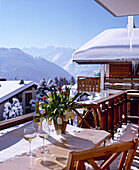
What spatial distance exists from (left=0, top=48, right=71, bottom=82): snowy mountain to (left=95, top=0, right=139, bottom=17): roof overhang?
33152 mm

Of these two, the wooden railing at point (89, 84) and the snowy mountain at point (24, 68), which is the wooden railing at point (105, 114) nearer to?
the wooden railing at point (89, 84)

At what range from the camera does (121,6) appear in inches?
94.8

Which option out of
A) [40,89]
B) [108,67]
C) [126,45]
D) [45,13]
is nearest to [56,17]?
[45,13]

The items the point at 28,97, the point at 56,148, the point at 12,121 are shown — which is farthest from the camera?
the point at 28,97

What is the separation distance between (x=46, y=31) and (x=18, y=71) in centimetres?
3591

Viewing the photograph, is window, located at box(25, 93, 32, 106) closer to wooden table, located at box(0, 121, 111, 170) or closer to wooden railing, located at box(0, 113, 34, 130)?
wooden railing, located at box(0, 113, 34, 130)

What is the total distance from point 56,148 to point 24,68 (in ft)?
131

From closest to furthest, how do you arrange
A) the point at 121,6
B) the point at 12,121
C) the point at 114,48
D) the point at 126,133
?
the point at 12,121, the point at 121,6, the point at 114,48, the point at 126,133

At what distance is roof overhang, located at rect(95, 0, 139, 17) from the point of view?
2.28 meters

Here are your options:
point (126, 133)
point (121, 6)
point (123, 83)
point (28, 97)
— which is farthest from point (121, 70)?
point (121, 6)

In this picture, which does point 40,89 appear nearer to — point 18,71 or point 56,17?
point 18,71

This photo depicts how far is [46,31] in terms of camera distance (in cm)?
7181

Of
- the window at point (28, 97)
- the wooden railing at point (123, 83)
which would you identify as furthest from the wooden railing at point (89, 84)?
the window at point (28, 97)

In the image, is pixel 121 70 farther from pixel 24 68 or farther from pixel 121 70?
pixel 24 68
